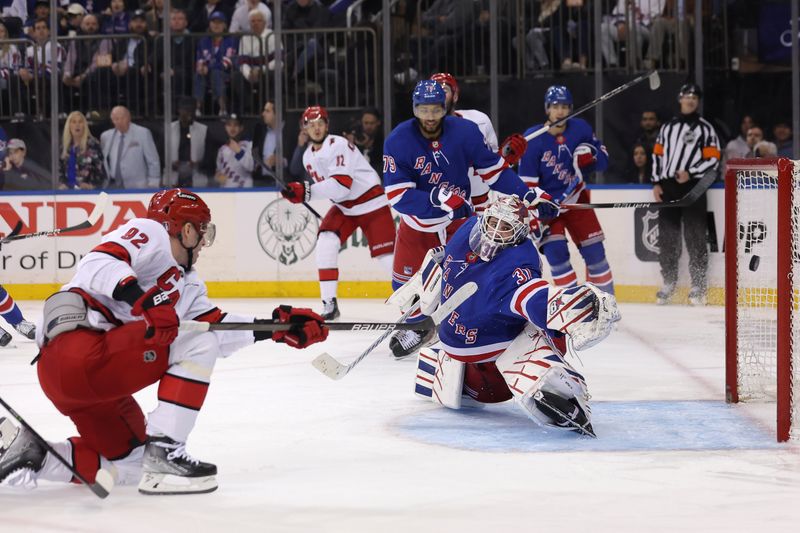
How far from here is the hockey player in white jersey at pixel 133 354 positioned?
2.94 m

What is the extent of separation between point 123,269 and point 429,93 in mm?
2569

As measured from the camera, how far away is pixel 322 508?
2975 mm

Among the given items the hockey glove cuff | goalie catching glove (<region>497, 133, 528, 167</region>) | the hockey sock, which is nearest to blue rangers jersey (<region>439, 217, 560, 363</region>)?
the hockey glove cuff

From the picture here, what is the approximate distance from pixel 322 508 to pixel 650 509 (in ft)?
2.44

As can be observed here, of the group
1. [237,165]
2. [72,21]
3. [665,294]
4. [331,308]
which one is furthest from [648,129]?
[72,21]

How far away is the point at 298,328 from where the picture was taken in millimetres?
3139

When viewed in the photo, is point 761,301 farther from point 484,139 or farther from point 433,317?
point 433,317

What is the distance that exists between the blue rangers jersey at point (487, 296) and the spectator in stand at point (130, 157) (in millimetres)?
4396

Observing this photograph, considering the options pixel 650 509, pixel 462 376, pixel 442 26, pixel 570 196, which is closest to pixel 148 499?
pixel 650 509

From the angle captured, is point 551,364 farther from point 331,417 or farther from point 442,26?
point 442,26

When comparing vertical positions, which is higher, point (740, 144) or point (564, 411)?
point (740, 144)

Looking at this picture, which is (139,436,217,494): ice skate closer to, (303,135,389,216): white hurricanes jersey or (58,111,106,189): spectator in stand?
(303,135,389,216): white hurricanes jersey

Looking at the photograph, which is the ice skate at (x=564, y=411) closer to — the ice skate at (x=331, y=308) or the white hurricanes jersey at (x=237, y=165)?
the ice skate at (x=331, y=308)

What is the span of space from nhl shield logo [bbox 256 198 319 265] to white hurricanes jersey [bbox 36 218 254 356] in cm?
472
